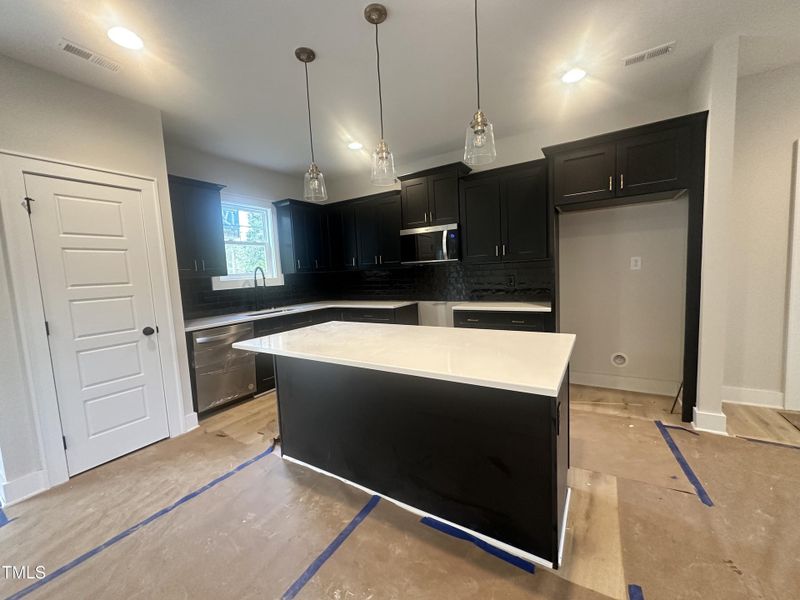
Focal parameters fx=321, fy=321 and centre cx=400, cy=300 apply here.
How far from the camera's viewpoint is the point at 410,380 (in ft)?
5.47

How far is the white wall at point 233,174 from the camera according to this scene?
349 cm

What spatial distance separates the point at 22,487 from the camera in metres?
2.06

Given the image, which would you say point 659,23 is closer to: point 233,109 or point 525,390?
point 525,390

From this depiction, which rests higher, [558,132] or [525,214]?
[558,132]

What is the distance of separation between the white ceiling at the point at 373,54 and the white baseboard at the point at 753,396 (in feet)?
8.79

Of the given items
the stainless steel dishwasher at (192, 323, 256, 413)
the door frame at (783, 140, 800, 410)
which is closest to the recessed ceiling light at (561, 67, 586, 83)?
the door frame at (783, 140, 800, 410)

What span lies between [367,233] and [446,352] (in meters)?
3.14

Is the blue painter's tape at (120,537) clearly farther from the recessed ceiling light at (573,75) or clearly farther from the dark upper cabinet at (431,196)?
the recessed ceiling light at (573,75)

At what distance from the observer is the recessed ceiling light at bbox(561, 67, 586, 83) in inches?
96.2

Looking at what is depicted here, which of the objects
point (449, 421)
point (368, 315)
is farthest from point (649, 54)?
point (368, 315)

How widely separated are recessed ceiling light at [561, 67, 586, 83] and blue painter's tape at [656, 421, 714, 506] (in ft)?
9.37

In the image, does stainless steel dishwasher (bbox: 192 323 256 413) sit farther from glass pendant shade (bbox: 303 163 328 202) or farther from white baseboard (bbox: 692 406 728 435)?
white baseboard (bbox: 692 406 728 435)

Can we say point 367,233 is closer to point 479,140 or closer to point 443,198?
point 443,198

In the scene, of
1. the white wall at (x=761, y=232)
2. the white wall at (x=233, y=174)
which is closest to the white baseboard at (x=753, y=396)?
the white wall at (x=761, y=232)
